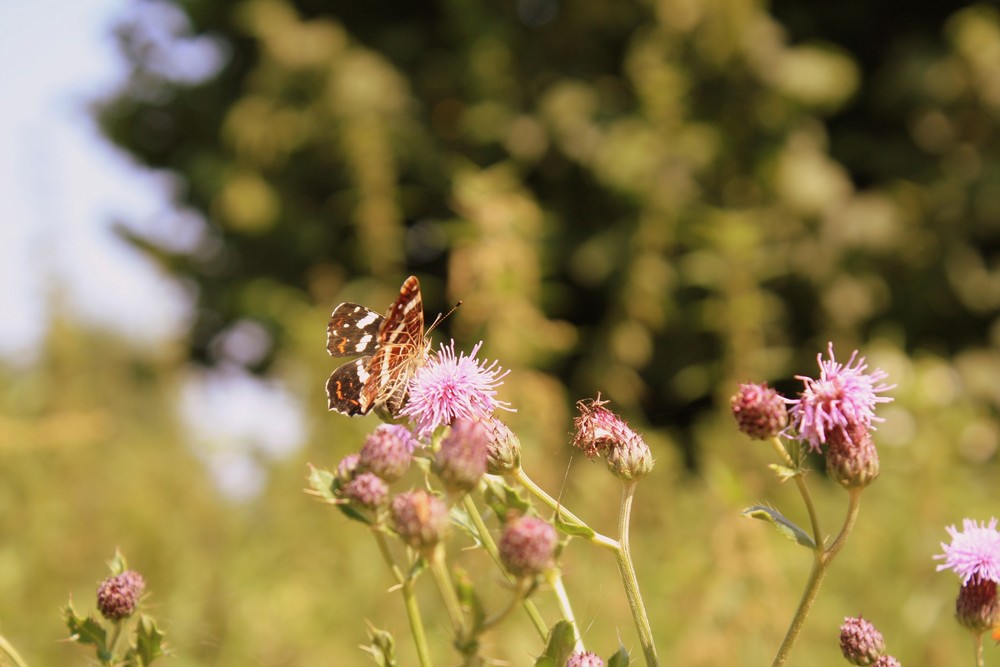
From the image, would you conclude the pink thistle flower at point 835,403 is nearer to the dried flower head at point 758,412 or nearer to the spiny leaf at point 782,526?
the dried flower head at point 758,412

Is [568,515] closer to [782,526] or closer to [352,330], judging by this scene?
[782,526]

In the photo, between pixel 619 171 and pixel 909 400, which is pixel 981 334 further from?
pixel 909 400

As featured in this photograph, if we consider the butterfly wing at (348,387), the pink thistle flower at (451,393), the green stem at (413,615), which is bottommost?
the green stem at (413,615)

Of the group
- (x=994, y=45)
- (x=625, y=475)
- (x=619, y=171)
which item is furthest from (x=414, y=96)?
(x=625, y=475)

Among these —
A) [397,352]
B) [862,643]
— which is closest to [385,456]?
[397,352]

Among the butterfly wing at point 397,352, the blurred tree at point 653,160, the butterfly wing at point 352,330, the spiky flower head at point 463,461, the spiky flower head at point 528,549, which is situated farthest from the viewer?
the blurred tree at point 653,160

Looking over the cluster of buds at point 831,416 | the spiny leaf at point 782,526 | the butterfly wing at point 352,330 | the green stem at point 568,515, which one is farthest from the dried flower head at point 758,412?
the butterfly wing at point 352,330
